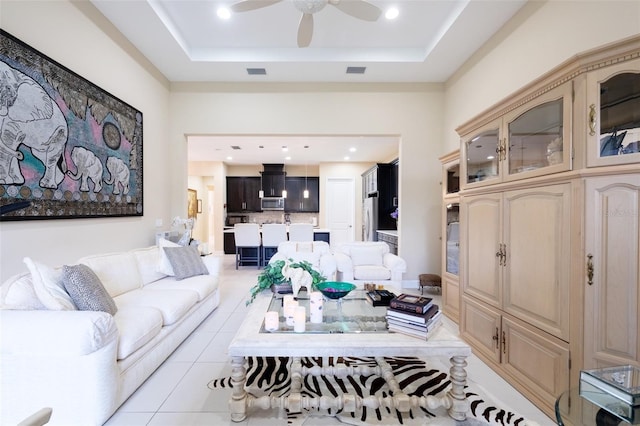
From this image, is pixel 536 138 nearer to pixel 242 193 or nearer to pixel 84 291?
pixel 84 291

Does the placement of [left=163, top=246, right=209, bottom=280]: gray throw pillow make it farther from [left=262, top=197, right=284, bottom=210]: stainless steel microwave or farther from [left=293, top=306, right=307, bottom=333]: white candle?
[left=262, top=197, right=284, bottom=210]: stainless steel microwave

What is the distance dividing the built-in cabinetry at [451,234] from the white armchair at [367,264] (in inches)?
26.4

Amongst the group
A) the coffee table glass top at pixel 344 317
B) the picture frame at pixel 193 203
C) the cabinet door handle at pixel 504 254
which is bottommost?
the coffee table glass top at pixel 344 317

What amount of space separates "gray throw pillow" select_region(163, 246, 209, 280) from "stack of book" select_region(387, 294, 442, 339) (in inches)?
101

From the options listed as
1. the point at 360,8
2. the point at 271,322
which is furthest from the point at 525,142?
the point at 271,322

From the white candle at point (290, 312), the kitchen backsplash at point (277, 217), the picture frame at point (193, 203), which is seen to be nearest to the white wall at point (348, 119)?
the white candle at point (290, 312)

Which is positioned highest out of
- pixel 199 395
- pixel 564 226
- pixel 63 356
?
pixel 564 226

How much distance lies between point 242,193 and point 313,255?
5.50m

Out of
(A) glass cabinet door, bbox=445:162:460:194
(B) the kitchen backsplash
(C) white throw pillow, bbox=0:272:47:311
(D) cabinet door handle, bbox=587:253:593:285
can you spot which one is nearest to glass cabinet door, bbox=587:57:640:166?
(D) cabinet door handle, bbox=587:253:593:285

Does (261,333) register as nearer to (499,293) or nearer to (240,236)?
(499,293)

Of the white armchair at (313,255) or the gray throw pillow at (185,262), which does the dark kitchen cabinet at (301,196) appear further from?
the gray throw pillow at (185,262)

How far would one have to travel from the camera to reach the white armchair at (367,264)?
12.7 ft

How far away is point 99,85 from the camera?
287cm

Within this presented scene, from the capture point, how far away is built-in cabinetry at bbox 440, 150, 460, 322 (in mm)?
3160
